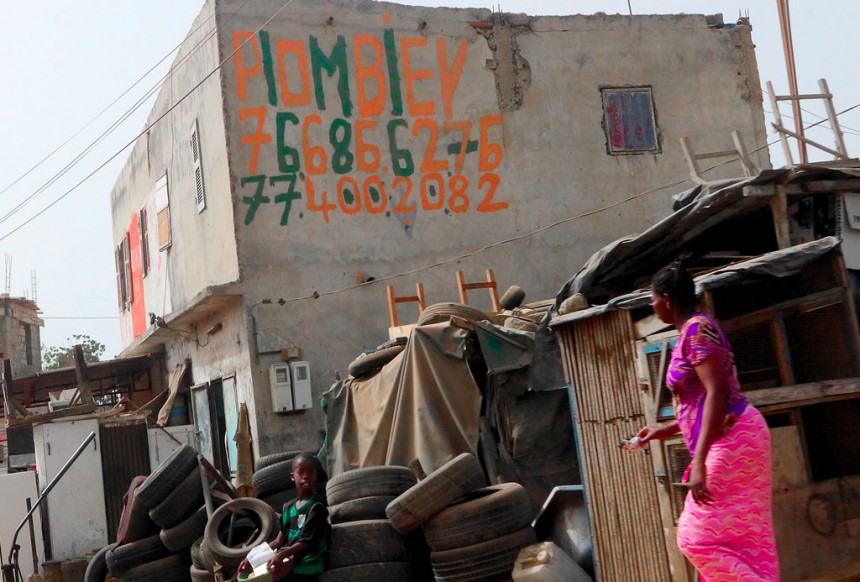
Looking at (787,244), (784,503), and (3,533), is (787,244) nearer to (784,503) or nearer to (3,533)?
(784,503)

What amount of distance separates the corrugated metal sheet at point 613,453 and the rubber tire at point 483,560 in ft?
2.50

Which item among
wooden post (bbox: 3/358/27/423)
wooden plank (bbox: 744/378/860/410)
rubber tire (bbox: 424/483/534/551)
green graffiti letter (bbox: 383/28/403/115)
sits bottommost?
rubber tire (bbox: 424/483/534/551)

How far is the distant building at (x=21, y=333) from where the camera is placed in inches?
1351

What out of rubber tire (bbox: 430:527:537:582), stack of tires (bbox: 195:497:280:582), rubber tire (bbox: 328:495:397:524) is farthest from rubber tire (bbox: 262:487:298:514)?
rubber tire (bbox: 430:527:537:582)

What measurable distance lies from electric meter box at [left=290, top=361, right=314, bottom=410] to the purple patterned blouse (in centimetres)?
993

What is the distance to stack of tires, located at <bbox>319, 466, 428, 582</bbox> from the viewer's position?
8.36 m

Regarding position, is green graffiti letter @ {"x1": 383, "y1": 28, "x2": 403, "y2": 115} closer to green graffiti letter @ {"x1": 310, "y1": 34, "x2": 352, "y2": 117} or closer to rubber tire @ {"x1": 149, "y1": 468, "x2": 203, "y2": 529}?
green graffiti letter @ {"x1": 310, "y1": 34, "x2": 352, "y2": 117}

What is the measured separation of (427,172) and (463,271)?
1.60 meters

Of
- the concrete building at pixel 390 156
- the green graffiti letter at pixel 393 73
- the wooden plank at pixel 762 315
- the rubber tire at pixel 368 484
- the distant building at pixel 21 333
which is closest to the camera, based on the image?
the wooden plank at pixel 762 315

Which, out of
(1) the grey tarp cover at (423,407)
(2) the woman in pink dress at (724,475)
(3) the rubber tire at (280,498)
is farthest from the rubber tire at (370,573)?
(2) the woman in pink dress at (724,475)

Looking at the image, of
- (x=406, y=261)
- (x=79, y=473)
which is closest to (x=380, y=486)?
(x=406, y=261)

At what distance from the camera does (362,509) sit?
9.02m

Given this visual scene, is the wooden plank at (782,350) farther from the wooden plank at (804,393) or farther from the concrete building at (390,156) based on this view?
the concrete building at (390,156)

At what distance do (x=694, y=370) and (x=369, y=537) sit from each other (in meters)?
4.97
